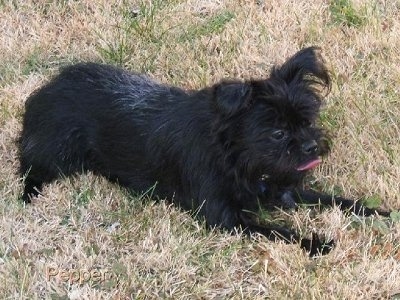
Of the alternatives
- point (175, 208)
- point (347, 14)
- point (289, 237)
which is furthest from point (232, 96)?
point (347, 14)

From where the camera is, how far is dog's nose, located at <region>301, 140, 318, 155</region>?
12.5 ft

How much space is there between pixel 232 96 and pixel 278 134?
1.18ft

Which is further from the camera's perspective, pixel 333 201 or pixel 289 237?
pixel 333 201

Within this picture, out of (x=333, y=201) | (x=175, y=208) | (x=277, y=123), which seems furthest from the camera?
(x=175, y=208)

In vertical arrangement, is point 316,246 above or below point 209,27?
below

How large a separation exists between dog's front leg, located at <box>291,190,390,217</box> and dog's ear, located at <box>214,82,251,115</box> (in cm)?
94

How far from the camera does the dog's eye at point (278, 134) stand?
3.81 metres

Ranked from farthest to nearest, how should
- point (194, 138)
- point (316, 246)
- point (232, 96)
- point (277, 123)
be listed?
point (194, 138) < point (316, 246) < point (277, 123) < point (232, 96)

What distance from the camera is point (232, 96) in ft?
12.0

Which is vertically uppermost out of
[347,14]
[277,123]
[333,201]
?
[347,14]

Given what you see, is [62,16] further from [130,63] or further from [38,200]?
[38,200]

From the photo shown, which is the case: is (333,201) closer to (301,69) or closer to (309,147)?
(309,147)

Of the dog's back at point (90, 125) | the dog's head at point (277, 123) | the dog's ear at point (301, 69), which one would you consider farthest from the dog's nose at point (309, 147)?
the dog's back at point (90, 125)

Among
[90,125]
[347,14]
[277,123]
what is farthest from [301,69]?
[347,14]
